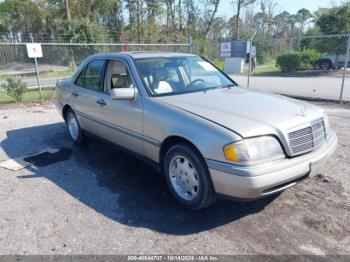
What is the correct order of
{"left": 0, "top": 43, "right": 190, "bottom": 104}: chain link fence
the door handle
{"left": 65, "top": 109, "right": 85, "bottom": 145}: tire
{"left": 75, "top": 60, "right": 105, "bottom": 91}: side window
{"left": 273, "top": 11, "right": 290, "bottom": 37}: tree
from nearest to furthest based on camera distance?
the door handle
{"left": 75, "top": 60, "right": 105, "bottom": 91}: side window
{"left": 65, "top": 109, "right": 85, "bottom": 145}: tire
{"left": 0, "top": 43, "right": 190, "bottom": 104}: chain link fence
{"left": 273, "top": 11, "right": 290, "bottom": 37}: tree

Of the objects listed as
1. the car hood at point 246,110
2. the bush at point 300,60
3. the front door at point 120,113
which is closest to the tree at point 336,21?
the bush at point 300,60

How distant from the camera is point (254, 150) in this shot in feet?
9.16

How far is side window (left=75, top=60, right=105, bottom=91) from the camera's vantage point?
4669 millimetres

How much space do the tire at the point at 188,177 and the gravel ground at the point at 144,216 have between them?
0.53 feet

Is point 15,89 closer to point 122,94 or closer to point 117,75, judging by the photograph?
point 117,75

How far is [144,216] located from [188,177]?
0.64 metres

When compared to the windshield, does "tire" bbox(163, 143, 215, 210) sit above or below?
below

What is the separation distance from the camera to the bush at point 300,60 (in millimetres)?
22672

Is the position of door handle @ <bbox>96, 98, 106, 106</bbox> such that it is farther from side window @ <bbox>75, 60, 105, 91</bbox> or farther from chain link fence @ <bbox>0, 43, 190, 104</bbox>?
chain link fence @ <bbox>0, 43, 190, 104</bbox>

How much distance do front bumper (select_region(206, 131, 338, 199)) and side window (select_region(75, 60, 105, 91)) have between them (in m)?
2.53

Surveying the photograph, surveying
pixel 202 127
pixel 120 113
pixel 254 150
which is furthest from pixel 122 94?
pixel 254 150

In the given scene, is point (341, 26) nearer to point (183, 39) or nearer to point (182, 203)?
point (183, 39)

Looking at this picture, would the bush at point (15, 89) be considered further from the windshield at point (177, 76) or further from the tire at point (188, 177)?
the tire at point (188, 177)

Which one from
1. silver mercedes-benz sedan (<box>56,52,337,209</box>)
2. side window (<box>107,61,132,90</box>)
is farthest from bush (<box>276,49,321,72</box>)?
side window (<box>107,61,132,90</box>)
